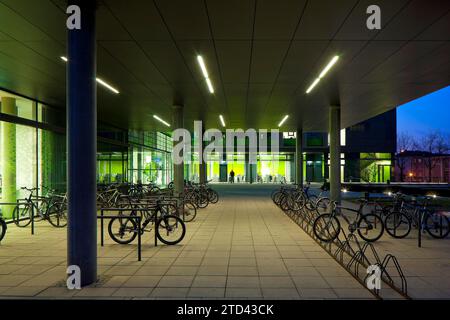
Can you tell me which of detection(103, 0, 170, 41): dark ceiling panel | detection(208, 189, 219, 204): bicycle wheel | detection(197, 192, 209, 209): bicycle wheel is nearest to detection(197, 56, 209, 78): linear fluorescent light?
detection(103, 0, 170, 41): dark ceiling panel

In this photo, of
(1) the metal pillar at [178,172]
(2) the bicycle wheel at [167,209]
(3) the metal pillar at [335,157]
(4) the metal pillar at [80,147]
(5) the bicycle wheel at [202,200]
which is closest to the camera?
(4) the metal pillar at [80,147]

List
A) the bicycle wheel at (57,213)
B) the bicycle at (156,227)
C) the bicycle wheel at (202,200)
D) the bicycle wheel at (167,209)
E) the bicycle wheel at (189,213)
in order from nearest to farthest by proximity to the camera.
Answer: the bicycle at (156,227) → the bicycle wheel at (167,209) → the bicycle wheel at (57,213) → the bicycle wheel at (189,213) → the bicycle wheel at (202,200)

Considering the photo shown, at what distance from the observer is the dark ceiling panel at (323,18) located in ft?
16.8

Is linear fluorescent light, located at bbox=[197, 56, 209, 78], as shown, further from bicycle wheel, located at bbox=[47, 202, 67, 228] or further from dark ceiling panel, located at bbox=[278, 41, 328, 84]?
bicycle wheel, located at bbox=[47, 202, 67, 228]

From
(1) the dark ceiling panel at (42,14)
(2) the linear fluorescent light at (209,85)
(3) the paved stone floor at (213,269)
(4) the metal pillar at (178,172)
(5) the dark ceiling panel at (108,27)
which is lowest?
(3) the paved stone floor at (213,269)

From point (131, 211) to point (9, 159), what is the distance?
18.6 ft

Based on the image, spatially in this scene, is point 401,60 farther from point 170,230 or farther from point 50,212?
point 50,212

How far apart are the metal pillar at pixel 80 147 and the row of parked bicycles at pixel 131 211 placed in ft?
4.15

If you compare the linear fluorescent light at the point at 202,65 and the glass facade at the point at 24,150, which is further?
the glass facade at the point at 24,150

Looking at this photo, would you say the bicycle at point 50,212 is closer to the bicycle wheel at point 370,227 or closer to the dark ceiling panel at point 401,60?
the bicycle wheel at point 370,227

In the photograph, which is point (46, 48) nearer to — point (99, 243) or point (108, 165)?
point (99, 243)

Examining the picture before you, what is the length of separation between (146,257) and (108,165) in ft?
42.8

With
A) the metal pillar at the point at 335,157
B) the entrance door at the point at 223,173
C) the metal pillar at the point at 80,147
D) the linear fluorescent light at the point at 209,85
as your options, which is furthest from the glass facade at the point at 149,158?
the metal pillar at the point at 80,147

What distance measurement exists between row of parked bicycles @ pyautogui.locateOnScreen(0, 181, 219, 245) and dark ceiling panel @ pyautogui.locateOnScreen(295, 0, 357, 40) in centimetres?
433
